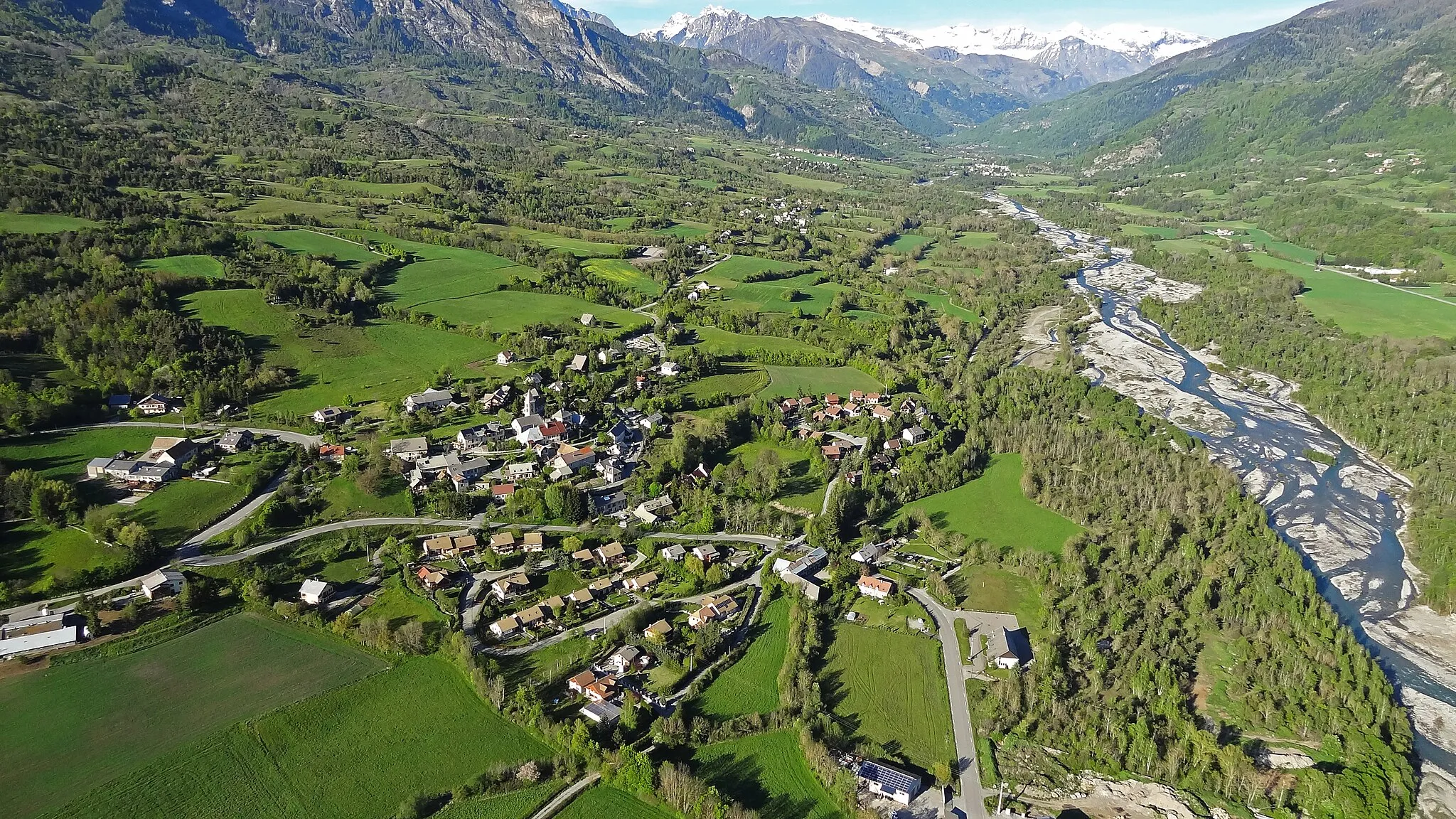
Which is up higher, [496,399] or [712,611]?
[496,399]

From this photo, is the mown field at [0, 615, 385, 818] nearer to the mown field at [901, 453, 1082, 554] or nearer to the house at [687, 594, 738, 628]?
the house at [687, 594, 738, 628]

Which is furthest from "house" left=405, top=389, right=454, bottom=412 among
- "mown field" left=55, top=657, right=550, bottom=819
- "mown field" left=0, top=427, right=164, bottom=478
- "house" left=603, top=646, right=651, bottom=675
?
"house" left=603, top=646, right=651, bottom=675

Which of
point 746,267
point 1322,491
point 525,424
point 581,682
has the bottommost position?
point 581,682

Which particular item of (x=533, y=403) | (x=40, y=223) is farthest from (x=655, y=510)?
(x=40, y=223)

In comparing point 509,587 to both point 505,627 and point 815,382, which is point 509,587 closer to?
point 505,627

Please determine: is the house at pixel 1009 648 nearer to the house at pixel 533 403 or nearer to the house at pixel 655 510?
the house at pixel 655 510

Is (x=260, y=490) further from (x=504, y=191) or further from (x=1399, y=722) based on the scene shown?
(x=504, y=191)
